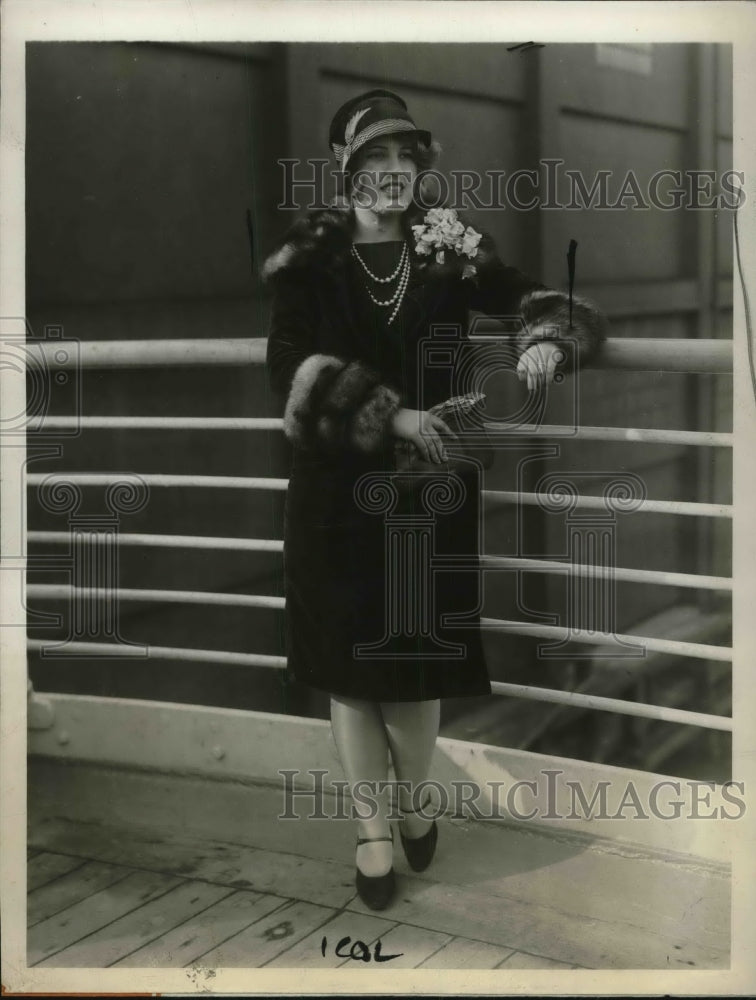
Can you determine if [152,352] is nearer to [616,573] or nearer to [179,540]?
[179,540]

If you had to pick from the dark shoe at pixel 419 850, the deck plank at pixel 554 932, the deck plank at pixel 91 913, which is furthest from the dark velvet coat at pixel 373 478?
the deck plank at pixel 91 913

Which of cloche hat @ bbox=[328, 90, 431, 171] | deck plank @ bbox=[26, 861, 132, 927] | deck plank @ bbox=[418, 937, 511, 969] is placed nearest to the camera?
cloche hat @ bbox=[328, 90, 431, 171]

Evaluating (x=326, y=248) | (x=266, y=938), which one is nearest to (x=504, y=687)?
(x=266, y=938)

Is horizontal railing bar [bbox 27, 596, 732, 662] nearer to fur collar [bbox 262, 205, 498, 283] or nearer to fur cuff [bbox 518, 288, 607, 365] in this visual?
fur cuff [bbox 518, 288, 607, 365]

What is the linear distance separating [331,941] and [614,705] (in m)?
0.74

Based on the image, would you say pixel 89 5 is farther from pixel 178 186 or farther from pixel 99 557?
pixel 99 557

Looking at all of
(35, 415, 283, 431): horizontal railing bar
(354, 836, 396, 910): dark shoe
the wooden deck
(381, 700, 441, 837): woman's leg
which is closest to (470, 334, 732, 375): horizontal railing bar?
(35, 415, 283, 431): horizontal railing bar

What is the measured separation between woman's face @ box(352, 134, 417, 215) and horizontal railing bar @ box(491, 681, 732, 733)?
987mm

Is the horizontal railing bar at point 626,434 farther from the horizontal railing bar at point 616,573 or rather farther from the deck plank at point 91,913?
the deck plank at point 91,913

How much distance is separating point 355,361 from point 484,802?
0.95m

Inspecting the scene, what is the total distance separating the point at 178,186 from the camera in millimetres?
2311

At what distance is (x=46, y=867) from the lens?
2428mm

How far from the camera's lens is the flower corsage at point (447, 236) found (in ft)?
7.37

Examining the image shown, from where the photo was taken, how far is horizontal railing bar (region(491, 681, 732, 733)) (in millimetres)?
2320
